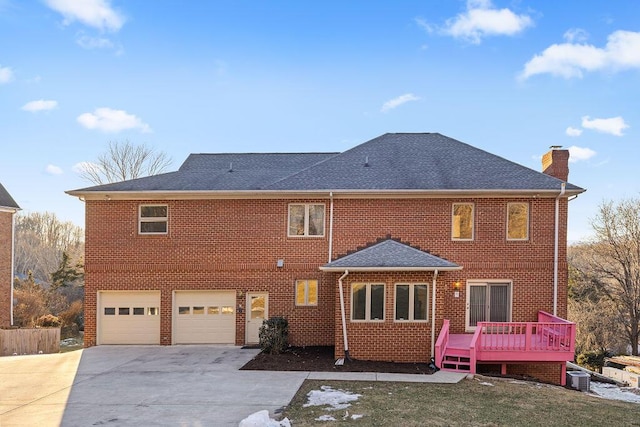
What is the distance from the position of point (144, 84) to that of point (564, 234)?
58.4 feet

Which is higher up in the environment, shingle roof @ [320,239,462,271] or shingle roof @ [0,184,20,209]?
shingle roof @ [0,184,20,209]

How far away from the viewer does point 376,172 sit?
1409 cm

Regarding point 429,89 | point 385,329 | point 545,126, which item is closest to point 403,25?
point 429,89

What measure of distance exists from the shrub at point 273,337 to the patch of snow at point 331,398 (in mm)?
3823

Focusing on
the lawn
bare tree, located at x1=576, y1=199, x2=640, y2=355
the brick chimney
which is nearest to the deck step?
the lawn

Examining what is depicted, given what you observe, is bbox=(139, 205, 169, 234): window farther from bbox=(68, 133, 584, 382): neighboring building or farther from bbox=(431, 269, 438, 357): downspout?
bbox=(431, 269, 438, 357): downspout

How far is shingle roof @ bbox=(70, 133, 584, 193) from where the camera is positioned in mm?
13250

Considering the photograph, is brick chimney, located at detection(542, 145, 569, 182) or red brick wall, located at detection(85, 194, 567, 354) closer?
red brick wall, located at detection(85, 194, 567, 354)

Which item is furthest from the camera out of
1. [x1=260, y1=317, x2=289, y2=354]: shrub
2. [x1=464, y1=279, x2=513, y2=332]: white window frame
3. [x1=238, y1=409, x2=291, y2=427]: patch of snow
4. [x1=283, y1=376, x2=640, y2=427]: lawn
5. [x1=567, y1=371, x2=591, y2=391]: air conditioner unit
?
[x1=464, y1=279, x2=513, y2=332]: white window frame

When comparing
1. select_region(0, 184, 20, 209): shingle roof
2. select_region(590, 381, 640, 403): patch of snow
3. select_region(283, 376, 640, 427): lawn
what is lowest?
select_region(590, 381, 640, 403): patch of snow

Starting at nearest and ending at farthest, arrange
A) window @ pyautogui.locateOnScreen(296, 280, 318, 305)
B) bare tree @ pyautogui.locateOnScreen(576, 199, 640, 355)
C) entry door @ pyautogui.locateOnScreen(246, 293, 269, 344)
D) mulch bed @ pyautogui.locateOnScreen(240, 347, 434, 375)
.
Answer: mulch bed @ pyautogui.locateOnScreen(240, 347, 434, 375) < window @ pyautogui.locateOnScreen(296, 280, 318, 305) < entry door @ pyautogui.locateOnScreen(246, 293, 269, 344) < bare tree @ pyautogui.locateOnScreen(576, 199, 640, 355)

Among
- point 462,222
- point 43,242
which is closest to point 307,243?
point 462,222

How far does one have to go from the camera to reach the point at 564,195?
42.4 ft

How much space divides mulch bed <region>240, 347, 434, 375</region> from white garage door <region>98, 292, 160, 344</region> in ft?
14.5
